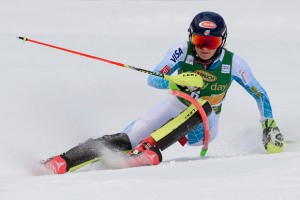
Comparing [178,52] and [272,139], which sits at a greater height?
[178,52]

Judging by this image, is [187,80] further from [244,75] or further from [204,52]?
[244,75]

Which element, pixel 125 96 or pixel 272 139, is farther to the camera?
pixel 125 96

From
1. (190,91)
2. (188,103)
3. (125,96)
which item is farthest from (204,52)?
(125,96)

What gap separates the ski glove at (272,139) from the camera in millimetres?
5594

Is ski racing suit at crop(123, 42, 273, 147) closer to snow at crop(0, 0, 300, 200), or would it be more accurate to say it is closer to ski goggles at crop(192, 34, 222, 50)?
ski goggles at crop(192, 34, 222, 50)

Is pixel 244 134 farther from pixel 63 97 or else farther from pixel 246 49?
pixel 246 49

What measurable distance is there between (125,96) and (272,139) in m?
3.15

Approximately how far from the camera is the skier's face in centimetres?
561

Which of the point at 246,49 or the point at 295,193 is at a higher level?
the point at 295,193

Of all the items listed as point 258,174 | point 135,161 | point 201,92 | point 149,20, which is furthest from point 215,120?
point 149,20

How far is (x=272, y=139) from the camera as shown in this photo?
18.5ft

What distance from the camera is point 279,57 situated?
35.2 ft

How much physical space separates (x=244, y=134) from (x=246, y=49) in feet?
15.5

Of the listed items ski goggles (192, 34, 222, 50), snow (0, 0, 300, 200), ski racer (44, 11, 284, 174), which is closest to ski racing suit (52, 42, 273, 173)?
ski racer (44, 11, 284, 174)
